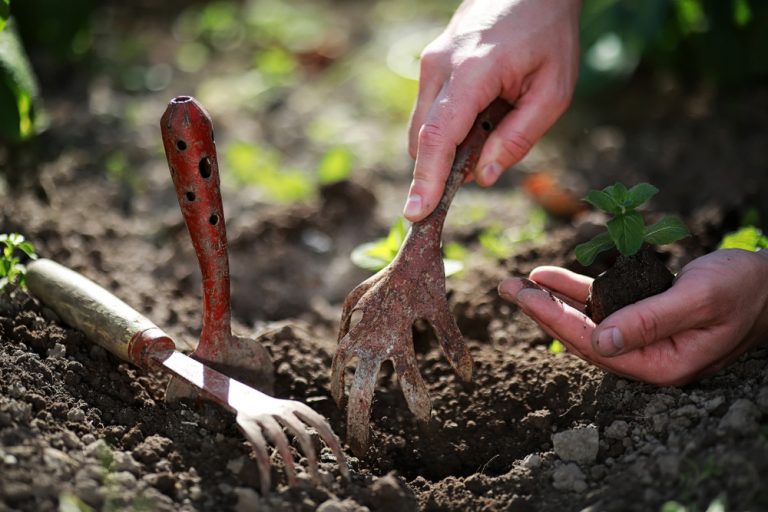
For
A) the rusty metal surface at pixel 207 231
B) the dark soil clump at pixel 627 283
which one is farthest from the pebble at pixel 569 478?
the rusty metal surface at pixel 207 231

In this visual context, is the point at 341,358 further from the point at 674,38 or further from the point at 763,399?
the point at 674,38

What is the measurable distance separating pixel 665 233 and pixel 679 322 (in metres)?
0.28

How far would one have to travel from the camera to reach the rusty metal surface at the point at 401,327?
228 cm

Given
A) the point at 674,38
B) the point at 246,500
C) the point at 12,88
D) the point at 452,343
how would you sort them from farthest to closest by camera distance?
the point at 674,38 < the point at 12,88 < the point at 452,343 < the point at 246,500

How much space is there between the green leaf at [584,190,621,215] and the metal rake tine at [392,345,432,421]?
653 mm

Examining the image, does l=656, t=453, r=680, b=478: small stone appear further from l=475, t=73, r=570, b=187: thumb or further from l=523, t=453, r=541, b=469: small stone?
l=475, t=73, r=570, b=187: thumb

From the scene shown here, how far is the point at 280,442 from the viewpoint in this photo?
2.06 meters

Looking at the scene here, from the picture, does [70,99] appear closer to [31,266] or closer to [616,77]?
[31,266]

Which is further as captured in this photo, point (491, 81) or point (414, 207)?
point (491, 81)

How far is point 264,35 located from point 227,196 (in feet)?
6.62

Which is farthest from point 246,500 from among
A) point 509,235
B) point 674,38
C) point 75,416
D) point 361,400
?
point 674,38

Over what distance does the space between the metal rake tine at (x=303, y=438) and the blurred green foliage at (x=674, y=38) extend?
265 centimetres

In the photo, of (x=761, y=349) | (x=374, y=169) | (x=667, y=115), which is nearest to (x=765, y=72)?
(x=667, y=115)

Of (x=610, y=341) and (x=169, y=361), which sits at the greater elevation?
(x=169, y=361)
